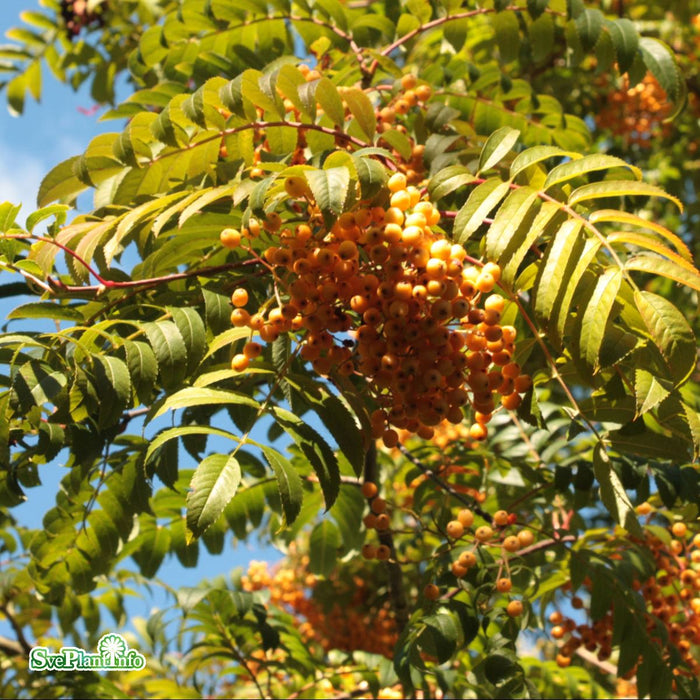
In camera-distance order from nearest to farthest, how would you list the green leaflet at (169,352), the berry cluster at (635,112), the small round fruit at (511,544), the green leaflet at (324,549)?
the green leaflet at (169,352), the small round fruit at (511,544), the green leaflet at (324,549), the berry cluster at (635,112)

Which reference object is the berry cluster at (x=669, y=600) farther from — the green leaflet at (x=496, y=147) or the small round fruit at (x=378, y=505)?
the green leaflet at (x=496, y=147)

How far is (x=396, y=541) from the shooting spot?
378 cm

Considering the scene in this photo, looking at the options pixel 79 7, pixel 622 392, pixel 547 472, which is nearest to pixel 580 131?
pixel 547 472

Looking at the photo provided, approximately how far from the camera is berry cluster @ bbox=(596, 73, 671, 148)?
512 cm

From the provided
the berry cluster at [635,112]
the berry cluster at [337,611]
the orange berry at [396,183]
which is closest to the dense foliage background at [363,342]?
the orange berry at [396,183]

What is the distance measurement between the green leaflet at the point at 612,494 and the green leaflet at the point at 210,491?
77cm

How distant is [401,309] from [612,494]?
641mm

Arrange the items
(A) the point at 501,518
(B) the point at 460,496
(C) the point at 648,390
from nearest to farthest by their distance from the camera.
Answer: (C) the point at 648,390 < (A) the point at 501,518 < (B) the point at 460,496

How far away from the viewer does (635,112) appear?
5.31m

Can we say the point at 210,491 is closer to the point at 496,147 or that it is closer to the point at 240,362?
the point at 240,362

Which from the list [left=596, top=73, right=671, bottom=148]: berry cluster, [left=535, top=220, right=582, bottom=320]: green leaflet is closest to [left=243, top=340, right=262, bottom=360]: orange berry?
[left=535, top=220, right=582, bottom=320]: green leaflet

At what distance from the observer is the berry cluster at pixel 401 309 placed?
1.42m

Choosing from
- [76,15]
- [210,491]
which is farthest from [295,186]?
[76,15]

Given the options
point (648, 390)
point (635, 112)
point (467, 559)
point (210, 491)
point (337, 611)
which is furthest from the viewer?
point (635, 112)
